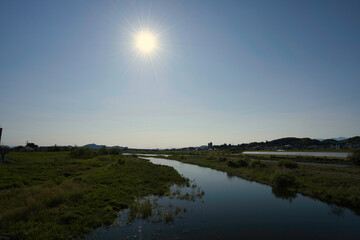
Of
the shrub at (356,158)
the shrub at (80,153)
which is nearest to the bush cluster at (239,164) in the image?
the shrub at (356,158)

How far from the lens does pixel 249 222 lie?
1778 cm

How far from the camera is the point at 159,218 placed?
17.3 m

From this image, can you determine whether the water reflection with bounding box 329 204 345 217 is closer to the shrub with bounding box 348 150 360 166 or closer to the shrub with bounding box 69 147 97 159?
the shrub with bounding box 348 150 360 166

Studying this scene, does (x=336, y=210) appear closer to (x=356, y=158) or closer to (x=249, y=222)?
(x=249, y=222)

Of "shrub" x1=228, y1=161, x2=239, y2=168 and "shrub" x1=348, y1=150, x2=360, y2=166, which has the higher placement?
"shrub" x1=348, y1=150, x2=360, y2=166

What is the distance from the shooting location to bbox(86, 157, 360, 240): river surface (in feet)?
48.5

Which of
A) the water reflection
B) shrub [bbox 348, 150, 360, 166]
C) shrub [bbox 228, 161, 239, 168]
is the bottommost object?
the water reflection

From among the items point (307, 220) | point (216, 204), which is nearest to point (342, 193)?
point (307, 220)

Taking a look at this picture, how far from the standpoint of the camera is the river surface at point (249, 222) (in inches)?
583

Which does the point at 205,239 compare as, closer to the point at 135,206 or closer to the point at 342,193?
the point at 135,206

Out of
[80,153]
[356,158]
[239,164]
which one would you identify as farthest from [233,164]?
[80,153]

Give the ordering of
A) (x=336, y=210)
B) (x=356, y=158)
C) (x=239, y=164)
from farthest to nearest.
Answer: (x=239, y=164) < (x=356, y=158) < (x=336, y=210)

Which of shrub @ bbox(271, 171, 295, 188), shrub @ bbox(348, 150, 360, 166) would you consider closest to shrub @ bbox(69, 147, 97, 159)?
shrub @ bbox(271, 171, 295, 188)

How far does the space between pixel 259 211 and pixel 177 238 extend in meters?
12.6
